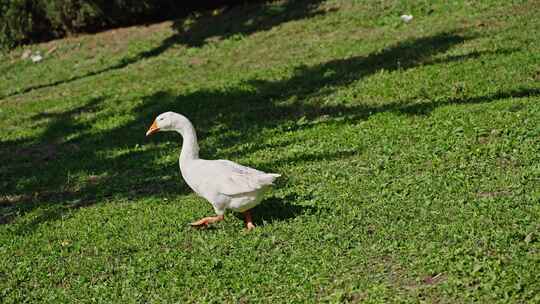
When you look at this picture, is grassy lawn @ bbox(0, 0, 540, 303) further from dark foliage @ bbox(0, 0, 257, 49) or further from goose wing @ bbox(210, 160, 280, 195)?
dark foliage @ bbox(0, 0, 257, 49)

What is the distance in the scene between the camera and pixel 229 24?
56.3ft

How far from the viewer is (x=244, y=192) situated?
6.31 meters

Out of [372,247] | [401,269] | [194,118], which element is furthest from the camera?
[194,118]

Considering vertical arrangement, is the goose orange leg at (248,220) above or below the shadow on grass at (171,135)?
above

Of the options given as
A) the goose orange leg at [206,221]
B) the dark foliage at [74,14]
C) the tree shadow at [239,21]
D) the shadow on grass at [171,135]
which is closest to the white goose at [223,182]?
the goose orange leg at [206,221]

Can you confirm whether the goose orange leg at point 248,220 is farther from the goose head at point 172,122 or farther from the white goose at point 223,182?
the goose head at point 172,122

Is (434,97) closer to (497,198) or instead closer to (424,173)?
(424,173)

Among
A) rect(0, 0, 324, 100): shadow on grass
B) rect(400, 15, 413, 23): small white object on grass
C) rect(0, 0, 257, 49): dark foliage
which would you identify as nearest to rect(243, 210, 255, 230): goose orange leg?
rect(400, 15, 413, 23): small white object on grass

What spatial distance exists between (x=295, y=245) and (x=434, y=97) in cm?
454

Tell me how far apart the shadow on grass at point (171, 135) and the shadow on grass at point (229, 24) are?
126 inches

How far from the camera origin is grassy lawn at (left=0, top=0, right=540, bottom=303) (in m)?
5.75

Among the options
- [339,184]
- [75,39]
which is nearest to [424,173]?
[339,184]

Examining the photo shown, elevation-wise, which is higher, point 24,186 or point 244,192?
point 244,192

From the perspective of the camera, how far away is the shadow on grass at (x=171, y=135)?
28.0ft
